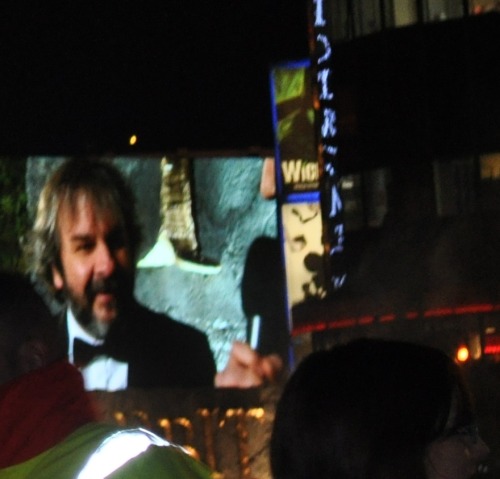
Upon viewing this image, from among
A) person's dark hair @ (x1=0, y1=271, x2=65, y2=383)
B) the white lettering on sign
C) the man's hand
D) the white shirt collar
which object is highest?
the white lettering on sign

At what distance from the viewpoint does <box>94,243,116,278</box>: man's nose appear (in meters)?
21.9

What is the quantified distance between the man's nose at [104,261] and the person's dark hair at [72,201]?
1.34ft

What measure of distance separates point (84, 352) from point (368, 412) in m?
19.0

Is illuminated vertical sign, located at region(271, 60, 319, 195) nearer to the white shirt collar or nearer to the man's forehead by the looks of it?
the man's forehead

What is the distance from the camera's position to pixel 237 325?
23.0m

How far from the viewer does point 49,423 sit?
2951 mm

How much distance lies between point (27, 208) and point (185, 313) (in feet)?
11.1

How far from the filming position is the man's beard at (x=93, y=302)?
2156cm

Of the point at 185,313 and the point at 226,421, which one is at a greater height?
the point at 185,313

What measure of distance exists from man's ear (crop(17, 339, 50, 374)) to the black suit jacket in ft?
61.2

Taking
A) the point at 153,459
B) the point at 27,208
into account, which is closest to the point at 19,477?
the point at 153,459

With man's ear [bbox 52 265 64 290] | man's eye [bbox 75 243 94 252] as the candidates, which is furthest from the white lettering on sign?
man's ear [bbox 52 265 64 290]

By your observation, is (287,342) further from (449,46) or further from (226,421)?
(449,46)

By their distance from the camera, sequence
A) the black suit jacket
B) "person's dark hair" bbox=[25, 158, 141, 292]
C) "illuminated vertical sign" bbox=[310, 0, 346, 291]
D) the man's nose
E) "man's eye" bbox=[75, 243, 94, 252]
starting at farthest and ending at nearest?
"illuminated vertical sign" bbox=[310, 0, 346, 291], the black suit jacket, the man's nose, "man's eye" bbox=[75, 243, 94, 252], "person's dark hair" bbox=[25, 158, 141, 292]
